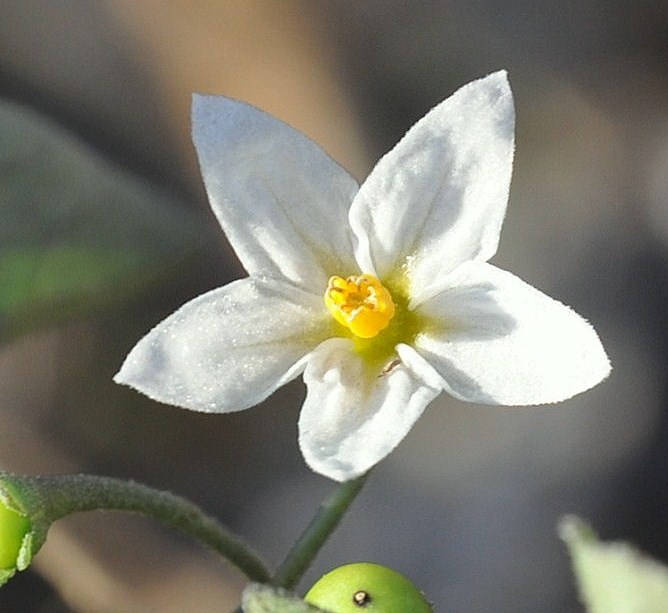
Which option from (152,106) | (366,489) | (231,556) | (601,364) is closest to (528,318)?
(601,364)

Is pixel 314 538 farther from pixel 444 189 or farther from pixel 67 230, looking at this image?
pixel 67 230

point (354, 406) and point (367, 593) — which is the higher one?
point (354, 406)

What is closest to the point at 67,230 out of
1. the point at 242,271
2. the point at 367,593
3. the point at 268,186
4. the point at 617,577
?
the point at 242,271

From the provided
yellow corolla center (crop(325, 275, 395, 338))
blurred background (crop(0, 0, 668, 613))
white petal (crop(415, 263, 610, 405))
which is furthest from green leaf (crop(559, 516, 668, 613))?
blurred background (crop(0, 0, 668, 613))

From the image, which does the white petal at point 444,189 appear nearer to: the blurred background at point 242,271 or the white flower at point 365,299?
the white flower at point 365,299

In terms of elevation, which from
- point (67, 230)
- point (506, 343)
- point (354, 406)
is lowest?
point (67, 230)
